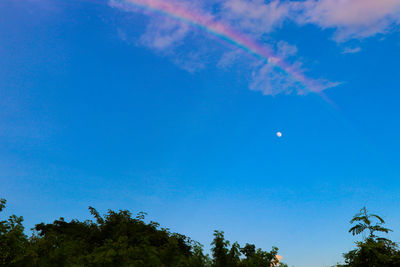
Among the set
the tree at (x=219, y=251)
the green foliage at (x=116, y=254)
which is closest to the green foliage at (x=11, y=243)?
the green foliage at (x=116, y=254)

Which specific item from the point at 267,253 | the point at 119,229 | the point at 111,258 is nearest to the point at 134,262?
A: the point at 111,258

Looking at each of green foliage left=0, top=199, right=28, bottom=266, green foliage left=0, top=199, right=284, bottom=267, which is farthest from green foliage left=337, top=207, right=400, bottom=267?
green foliage left=0, top=199, right=28, bottom=266

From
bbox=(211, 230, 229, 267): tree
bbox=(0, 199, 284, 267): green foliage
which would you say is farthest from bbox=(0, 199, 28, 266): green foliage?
bbox=(211, 230, 229, 267): tree

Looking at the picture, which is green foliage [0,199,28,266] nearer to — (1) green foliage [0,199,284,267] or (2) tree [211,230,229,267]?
(1) green foliage [0,199,284,267]

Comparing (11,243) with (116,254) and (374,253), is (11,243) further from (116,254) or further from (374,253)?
(374,253)

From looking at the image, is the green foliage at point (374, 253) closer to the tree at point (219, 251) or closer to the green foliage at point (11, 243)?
the tree at point (219, 251)

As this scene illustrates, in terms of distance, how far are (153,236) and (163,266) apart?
2616cm

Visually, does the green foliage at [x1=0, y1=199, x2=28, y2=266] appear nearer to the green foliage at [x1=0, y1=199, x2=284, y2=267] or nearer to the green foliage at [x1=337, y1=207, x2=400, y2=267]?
the green foliage at [x1=0, y1=199, x2=284, y2=267]

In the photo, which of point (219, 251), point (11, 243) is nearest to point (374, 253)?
point (219, 251)

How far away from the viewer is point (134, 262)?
1612 cm

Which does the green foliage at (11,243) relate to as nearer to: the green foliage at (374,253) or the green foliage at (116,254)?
the green foliage at (116,254)

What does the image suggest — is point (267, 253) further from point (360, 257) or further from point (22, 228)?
point (22, 228)

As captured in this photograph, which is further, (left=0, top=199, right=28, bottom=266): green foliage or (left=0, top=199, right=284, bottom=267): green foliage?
→ (left=0, top=199, right=28, bottom=266): green foliage

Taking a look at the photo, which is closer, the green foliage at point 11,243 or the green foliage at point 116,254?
the green foliage at point 116,254
